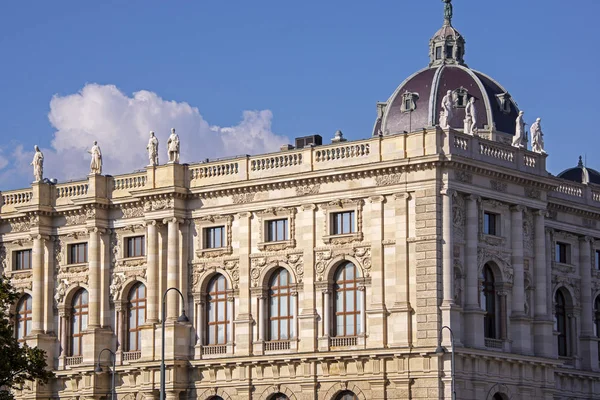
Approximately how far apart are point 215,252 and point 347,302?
8.17m

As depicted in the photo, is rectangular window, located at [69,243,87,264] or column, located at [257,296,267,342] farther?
rectangular window, located at [69,243,87,264]

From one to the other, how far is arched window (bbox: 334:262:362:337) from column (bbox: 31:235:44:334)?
18.1 m

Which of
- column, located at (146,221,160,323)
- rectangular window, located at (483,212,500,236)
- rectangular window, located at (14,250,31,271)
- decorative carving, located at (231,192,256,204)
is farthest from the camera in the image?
rectangular window, located at (14,250,31,271)

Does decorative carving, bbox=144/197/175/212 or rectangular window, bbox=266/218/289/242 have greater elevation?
decorative carving, bbox=144/197/175/212

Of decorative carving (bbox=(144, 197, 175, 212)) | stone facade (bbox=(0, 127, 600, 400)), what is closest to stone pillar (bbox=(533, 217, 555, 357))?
stone facade (bbox=(0, 127, 600, 400))

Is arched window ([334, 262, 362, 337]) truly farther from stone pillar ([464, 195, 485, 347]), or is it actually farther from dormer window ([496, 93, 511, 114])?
dormer window ([496, 93, 511, 114])

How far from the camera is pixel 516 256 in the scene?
87125mm

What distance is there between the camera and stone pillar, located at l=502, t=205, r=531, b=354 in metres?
86.6

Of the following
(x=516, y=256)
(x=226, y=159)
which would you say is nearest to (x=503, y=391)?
(x=516, y=256)

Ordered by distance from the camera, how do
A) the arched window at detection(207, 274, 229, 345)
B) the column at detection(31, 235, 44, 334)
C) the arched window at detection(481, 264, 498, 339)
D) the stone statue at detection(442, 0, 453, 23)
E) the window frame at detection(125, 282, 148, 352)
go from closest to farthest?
the arched window at detection(481, 264, 498, 339), the arched window at detection(207, 274, 229, 345), the window frame at detection(125, 282, 148, 352), the column at detection(31, 235, 44, 334), the stone statue at detection(442, 0, 453, 23)

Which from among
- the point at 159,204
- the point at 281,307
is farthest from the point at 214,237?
the point at 281,307

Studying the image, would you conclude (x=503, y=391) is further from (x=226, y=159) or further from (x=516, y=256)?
(x=226, y=159)

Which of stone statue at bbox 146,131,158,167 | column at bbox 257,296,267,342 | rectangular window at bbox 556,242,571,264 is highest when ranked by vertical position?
stone statue at bbox 146,131,158,167

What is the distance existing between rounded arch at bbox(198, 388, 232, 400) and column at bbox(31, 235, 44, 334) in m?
11.2
